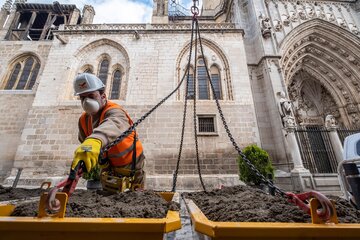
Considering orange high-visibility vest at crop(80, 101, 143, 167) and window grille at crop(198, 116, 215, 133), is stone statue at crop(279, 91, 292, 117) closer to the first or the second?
window grille at crop(198, 116, 215, 133)

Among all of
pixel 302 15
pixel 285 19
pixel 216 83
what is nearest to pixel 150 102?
pixel 216 83

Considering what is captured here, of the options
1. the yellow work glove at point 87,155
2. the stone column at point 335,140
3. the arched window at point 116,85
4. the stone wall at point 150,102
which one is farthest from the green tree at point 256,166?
the arched window at point 116,85

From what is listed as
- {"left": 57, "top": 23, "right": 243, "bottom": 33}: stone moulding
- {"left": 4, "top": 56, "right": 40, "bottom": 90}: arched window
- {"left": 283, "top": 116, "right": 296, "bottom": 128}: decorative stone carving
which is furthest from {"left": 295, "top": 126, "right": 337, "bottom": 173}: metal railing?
{"left": 4, "top": 56, "right": 40, "bottom": 90}: arched window

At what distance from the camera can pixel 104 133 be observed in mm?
1521

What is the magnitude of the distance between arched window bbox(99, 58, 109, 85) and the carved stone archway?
33.7 ft

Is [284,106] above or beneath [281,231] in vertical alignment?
above

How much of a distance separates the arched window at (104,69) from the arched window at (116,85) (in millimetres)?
491

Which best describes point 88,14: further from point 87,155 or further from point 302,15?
point 87,155

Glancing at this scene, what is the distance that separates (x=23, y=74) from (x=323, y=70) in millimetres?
19050

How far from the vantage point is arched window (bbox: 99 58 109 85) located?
905 centimetres

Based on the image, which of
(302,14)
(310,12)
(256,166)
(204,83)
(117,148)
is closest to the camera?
(117,148)

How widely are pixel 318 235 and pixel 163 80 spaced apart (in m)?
8.26

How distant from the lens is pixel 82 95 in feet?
6.63

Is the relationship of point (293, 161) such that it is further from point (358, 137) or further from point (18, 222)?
point (18, 222)
